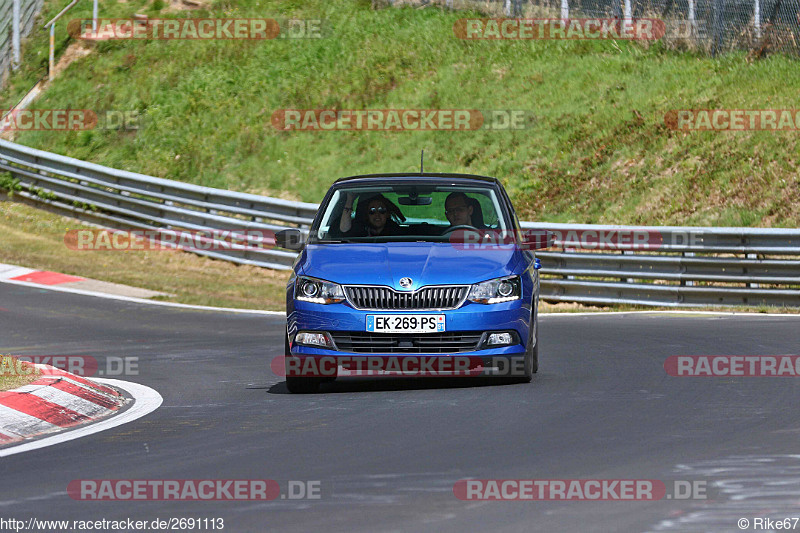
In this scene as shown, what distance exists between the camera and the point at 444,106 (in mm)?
28516

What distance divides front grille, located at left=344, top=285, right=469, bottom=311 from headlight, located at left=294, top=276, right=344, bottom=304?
142 mm

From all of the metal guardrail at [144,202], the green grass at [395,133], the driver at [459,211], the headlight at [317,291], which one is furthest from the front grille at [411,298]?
the metal guardrail at [144,202]

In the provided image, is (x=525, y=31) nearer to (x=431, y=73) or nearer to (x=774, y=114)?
(x=431, y=73)

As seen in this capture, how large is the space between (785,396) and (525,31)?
73.8 feet

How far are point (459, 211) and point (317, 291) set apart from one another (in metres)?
1.66

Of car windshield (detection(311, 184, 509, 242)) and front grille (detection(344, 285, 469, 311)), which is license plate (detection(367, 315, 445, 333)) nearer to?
front grille (detection(344, 285, 469, 311))

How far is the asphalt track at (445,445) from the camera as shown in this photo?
221 inches

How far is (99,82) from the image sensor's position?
103 ft

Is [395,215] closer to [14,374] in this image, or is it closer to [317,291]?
[317,291]

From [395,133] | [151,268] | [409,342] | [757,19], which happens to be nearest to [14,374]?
[409,342]

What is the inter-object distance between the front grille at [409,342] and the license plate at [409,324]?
36mm

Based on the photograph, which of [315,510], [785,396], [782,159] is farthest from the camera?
[782,159]

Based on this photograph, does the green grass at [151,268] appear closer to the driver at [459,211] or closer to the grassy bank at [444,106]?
the grassy bank at [444,106]

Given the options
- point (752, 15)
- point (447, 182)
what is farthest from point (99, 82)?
point (447, 182)
